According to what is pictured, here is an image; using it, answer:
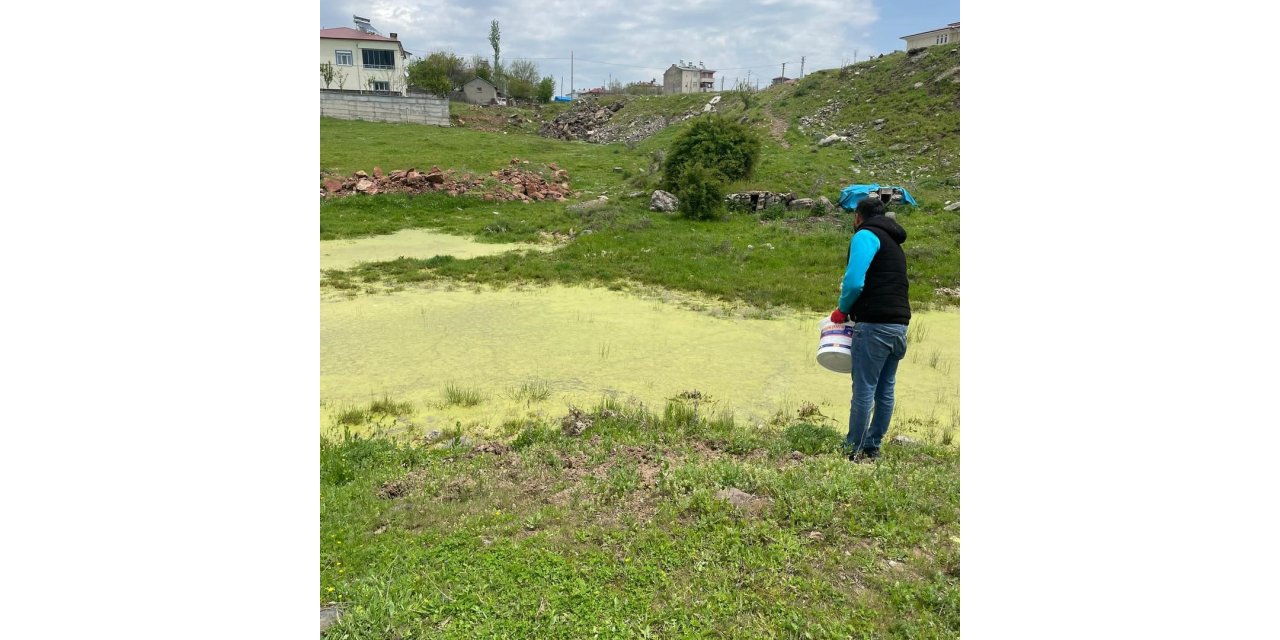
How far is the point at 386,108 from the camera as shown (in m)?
35.4

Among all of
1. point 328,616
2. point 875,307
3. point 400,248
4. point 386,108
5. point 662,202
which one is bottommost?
point 328,616

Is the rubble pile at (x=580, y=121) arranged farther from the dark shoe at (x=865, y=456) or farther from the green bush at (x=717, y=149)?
the dark shoe at (x=865, y=456)

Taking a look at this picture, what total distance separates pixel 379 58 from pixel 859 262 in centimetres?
4645

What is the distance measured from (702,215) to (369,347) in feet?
29.9

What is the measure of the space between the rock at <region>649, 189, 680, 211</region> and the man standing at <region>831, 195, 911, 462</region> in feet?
38.1

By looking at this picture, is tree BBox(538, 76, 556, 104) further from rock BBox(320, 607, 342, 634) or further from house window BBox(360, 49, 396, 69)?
rock BBox(320, 607, 342, 634)

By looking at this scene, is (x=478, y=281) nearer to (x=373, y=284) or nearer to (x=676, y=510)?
(x=373, y=284)

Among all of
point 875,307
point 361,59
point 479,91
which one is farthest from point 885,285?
point 479,91

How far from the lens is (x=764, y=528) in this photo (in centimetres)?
317

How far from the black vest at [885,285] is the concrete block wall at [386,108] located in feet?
115

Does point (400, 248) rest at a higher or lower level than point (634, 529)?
higher

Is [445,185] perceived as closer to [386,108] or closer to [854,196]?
[854,196]

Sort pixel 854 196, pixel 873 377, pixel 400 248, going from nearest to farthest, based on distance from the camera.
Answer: pixel 873 377, pixel 400 248, pixel 854 196

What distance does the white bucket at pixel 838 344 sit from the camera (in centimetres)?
431
